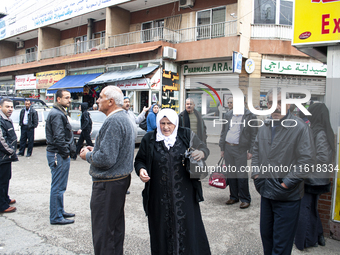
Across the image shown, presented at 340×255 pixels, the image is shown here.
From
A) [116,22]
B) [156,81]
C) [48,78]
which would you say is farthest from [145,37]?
[48,78]

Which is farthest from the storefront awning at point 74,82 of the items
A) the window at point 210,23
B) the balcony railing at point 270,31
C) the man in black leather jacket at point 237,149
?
the man in black leather jacket at point 237,149

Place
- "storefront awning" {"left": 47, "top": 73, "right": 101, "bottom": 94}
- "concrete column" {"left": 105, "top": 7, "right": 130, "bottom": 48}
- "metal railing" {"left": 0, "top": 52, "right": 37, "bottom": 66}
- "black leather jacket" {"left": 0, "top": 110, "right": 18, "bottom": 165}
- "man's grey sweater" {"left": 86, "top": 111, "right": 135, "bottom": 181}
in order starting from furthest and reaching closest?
"metal railing" {"left": 0, "top": 52, "right": 37, "bottom": 66} < "storefront awning" {"left": 47, "top": 73, "right": 101, "bottom": 94} < "concrete column" {"left": 105, "top": 7, "right": 130, "bottom": 48} < "black leather jacket" {"left": 0, "top": 110, "right": 18, "bottom": 165} < "man's grey sweater" {"left": 86, "top": 111, "right": 135, "bottom": 181}

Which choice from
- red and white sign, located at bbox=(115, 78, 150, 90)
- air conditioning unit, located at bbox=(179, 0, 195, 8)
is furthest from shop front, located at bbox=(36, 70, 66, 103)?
air conditioning unit, located at bbox=(179, 0, 195, 8)

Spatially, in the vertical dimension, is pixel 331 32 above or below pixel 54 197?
above

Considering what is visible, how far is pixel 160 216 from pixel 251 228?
180cm

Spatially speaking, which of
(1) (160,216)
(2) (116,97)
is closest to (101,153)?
(2) (116,97)

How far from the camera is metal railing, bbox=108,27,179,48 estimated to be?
15.0m

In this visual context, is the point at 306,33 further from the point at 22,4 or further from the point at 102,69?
the point at 22,4

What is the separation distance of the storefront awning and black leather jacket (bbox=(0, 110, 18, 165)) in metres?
12.8

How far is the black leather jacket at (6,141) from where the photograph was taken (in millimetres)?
4336

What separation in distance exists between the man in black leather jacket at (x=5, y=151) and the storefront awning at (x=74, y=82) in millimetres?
12741

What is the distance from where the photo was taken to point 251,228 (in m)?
3.87

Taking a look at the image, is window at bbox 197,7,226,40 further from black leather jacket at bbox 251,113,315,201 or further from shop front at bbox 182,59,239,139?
black leather jacket at bbox 251,113,315,201

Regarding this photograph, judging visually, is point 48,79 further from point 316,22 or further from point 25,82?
point 316,22
